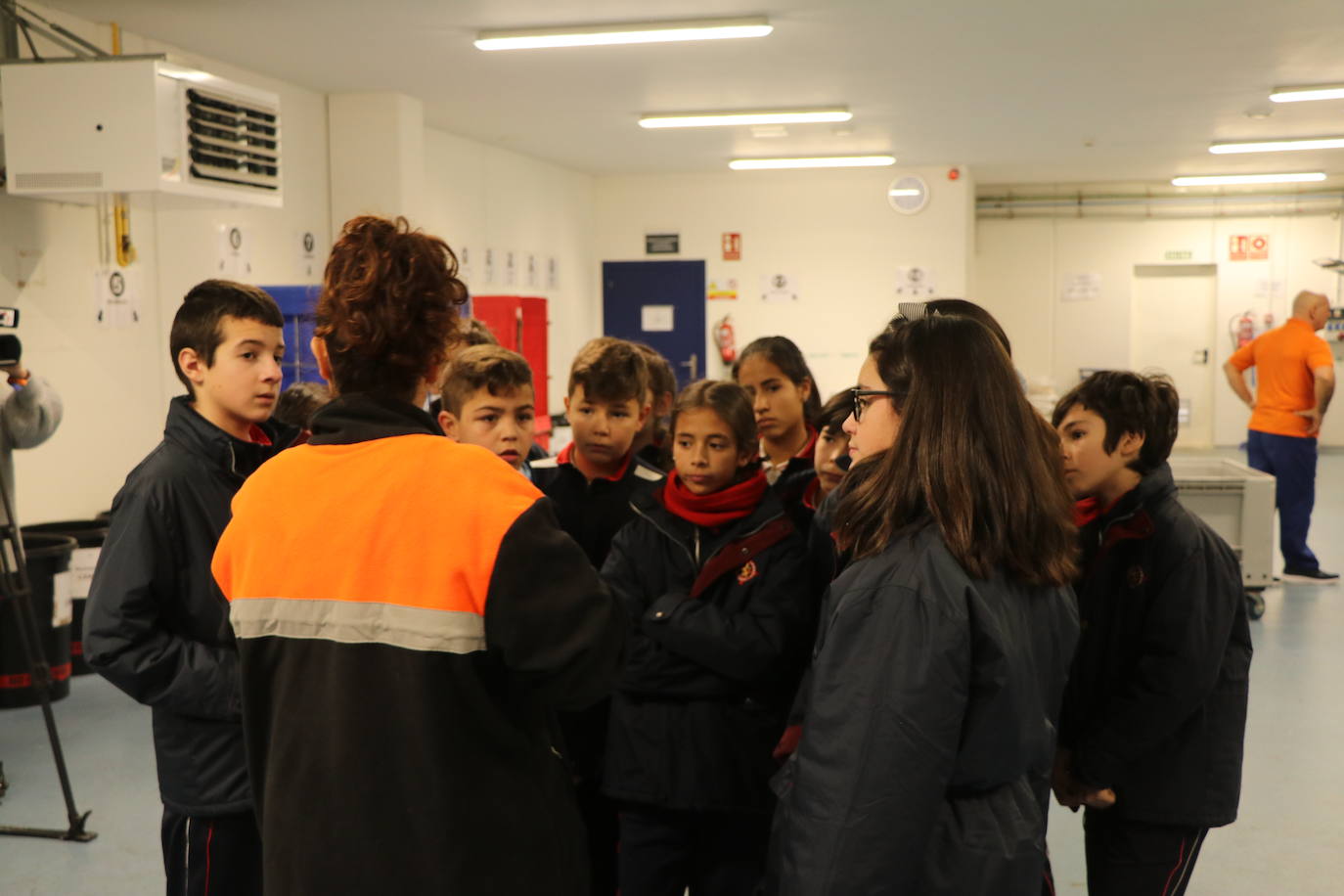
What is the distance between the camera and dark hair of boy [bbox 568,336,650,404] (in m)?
2.54

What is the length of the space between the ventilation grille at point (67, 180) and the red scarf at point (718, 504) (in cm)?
347

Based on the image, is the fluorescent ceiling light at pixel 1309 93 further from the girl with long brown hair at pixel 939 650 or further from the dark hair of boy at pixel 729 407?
the girl with long brown hair at pixel 939 650

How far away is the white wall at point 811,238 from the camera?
11656mm

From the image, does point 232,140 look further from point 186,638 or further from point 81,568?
point 186,638

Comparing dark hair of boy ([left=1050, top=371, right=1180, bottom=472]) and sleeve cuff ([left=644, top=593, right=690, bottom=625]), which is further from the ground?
dark hair of boy ([left=1050, top=371, right=1180, bottom=472])

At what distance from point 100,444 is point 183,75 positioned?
6.17ft

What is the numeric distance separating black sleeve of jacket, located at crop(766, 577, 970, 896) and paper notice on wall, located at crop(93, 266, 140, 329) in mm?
5051

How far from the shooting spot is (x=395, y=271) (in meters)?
1.39

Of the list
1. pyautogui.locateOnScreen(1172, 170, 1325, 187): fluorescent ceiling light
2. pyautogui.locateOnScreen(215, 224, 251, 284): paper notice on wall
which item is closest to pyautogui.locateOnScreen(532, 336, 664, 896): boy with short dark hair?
pyautogui.locateOnScreen(215, 224, 251, 284): paper notice on wall

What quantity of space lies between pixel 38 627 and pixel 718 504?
351 centimetres

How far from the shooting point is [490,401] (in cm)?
237

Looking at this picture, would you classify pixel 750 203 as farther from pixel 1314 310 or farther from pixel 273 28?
pixel 273 28

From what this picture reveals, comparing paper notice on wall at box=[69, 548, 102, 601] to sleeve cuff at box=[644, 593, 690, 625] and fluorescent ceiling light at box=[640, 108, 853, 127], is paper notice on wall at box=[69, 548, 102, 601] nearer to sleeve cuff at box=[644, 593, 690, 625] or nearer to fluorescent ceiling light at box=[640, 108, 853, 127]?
sleeve cuff at box=[644, 593, 690, 625]

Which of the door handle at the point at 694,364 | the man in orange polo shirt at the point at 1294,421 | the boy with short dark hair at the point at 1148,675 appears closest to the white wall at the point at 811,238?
the door handle at the point at 694,364
